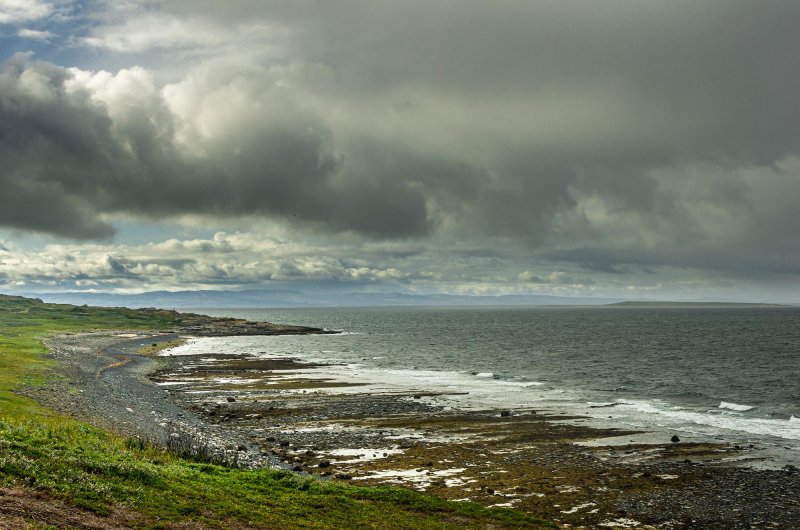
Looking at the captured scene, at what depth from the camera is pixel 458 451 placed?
130 ft

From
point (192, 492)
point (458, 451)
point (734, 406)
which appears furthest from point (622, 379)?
point (192, 492)

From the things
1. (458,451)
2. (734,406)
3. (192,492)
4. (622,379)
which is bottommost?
(622,379)

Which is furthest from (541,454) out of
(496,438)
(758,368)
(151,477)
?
(758,368)

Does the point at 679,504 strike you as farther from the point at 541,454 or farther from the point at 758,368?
the point at 758,368

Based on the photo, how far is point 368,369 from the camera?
96.2m

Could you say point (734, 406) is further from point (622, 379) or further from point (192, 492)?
point (192, 492)

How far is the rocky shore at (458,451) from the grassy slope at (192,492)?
4280mm

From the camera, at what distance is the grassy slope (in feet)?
64.1

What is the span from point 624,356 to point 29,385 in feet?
339

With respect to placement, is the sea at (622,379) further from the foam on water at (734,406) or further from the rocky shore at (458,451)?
the rocky shore at (458,451)

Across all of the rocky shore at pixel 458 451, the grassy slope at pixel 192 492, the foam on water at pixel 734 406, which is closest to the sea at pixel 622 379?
the foam on water at pixel 734 406

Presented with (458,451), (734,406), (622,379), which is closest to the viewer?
(458,451)

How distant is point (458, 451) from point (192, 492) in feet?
70.0

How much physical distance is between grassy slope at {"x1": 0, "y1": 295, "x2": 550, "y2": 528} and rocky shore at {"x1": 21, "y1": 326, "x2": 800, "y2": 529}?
4280mm
